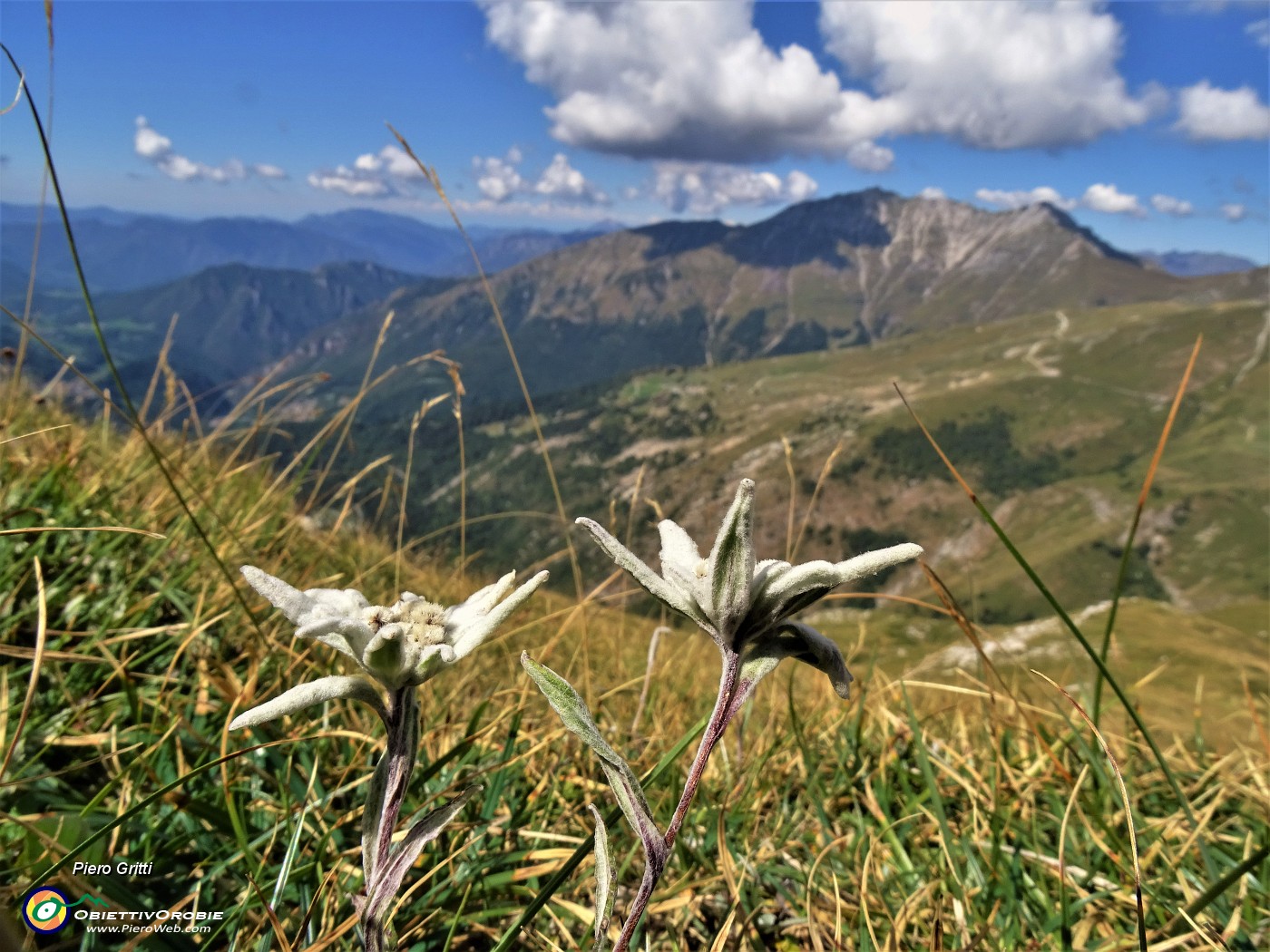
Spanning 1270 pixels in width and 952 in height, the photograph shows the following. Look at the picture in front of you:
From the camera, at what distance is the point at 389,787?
1489 millimetres

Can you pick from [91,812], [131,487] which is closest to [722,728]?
[91,812]

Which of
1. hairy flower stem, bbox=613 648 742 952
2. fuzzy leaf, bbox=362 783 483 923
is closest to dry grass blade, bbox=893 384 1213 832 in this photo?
hairy flower stem, bbox=613 648 742 952

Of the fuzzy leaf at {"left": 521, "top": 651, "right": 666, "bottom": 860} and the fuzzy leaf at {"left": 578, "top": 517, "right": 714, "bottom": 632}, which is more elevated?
the fuzzy leaf at {"left": 578, "top": 517, "right": 714, "bottom": 632}

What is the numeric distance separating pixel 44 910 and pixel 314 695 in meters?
1.04

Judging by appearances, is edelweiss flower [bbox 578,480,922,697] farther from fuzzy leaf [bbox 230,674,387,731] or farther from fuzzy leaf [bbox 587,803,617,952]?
fuzzy leaf [bbox 230,674,387,731]

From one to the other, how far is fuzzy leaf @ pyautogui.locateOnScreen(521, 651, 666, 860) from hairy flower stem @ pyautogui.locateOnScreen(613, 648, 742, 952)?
0.02m

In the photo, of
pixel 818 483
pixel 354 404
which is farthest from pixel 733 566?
pixel 354 404

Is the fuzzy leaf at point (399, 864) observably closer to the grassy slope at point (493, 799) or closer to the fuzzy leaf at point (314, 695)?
the fuzzy leaf at point (314, 695)

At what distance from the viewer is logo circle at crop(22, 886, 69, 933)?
177 cm

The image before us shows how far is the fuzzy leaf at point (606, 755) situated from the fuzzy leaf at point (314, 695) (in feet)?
1.16

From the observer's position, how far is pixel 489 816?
264 centimetres

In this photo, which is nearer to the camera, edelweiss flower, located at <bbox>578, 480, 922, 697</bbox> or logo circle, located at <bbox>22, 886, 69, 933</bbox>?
edelweiss flower, located at <bbox>578, 480, 922, 697</bbox>

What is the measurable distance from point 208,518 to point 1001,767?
4.58 m

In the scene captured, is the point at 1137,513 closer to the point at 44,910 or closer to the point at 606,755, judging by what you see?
the point at 606,755
